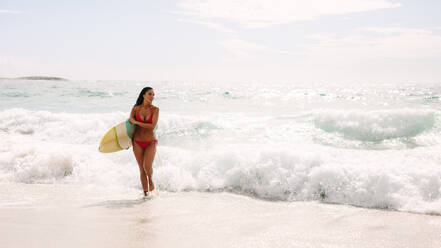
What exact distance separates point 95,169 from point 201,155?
7.56 ft

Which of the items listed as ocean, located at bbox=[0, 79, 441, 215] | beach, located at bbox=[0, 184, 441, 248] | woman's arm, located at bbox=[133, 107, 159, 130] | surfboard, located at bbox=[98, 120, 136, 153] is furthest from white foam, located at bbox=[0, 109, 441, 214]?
woman's arm, located at bbox=[133, 107, 159, 130]

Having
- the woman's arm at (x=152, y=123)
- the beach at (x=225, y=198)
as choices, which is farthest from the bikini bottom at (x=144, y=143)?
the beach at (x=225, y=198)

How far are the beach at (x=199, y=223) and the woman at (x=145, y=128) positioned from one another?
61cm

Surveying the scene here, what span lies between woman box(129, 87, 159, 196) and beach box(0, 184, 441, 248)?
2.00 feet

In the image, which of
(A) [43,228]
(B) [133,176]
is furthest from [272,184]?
(A) [43,228]

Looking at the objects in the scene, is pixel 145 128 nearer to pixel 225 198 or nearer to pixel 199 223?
pixel 225 198

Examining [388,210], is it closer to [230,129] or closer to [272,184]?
[272,184]

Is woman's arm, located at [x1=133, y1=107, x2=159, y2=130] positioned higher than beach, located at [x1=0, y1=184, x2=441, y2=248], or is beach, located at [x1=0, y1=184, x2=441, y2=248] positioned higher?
woman's arm, located at [x1=133, y1=107, x2=159, y2=130]

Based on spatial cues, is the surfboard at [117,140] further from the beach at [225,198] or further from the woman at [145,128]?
the beach at [225,198]

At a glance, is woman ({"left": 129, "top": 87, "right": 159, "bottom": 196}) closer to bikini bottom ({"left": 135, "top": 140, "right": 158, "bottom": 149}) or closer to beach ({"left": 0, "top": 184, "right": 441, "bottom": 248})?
bikini bottom ({"left": 135, "top": 140, "right": 158, "bottom": 149})

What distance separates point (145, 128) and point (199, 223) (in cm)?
194

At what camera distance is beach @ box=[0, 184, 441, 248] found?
373 cm

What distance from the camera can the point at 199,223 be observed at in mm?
4336

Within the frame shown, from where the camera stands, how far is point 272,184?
597 cm
